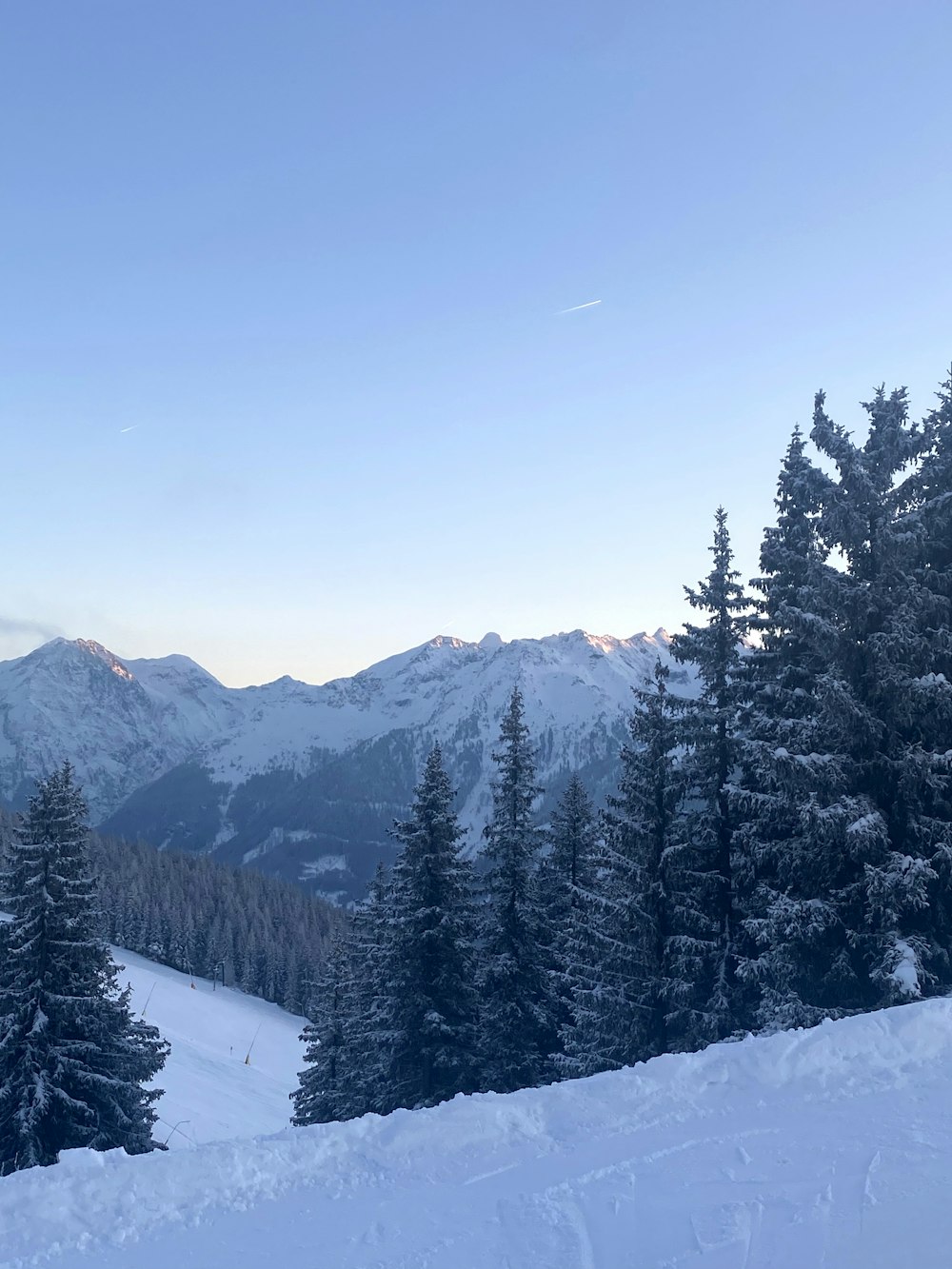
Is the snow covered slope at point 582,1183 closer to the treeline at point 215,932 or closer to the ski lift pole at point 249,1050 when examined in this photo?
the ski lift pole at point 249,1050

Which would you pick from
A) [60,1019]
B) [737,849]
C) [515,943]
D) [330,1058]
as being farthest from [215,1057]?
[737,849]

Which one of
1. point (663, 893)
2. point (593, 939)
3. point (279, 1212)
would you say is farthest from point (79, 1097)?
point (279, 1212)

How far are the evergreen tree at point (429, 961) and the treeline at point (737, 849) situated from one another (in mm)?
60

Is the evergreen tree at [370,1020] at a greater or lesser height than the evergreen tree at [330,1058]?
greater

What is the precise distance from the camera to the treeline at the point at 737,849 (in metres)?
13.3

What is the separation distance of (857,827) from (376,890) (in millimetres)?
18297

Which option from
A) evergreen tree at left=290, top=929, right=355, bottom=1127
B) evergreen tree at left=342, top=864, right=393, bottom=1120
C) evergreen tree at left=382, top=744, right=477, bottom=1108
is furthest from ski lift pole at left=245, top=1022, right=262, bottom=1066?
evergreen tree at left=382, top=744, right=477, bottom=1108

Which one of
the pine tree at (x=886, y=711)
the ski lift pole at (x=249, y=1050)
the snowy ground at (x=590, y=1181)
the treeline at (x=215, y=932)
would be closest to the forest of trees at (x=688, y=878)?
the pine tree at (x=886, y=711)

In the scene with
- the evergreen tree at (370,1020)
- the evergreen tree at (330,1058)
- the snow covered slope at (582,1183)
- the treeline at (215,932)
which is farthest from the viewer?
the treeline at (215,932)

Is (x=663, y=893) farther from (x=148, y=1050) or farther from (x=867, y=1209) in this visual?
(x=148, y=1050)

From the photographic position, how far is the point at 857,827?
41.0 ft

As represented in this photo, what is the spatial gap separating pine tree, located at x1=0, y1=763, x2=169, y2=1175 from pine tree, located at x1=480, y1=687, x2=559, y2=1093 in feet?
27.8

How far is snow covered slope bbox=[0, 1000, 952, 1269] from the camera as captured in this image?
5980 mm

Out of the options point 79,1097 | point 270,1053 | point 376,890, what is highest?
point 376,890
